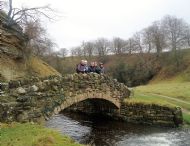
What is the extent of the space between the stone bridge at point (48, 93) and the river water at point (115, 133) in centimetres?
260

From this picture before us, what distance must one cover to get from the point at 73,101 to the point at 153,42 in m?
76.2

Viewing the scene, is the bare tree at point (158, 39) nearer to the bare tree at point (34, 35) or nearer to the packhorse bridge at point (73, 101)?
the bare tree at point (34, 35)

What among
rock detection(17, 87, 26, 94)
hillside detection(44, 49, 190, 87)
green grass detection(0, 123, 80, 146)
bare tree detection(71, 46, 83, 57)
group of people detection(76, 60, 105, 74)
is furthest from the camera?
bare tree detection(71, 46, 83, 57)

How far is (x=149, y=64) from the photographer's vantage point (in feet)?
318

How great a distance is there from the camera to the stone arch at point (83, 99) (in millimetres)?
27483

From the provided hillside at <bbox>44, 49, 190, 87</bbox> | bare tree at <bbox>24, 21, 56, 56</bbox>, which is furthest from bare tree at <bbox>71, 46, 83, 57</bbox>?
bare tree at <bbox>24, 21, 56, 56</bbox>

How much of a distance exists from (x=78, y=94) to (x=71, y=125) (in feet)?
17.3

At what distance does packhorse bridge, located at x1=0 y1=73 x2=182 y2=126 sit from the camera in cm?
2306

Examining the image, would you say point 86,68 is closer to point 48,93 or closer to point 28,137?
point 48,93

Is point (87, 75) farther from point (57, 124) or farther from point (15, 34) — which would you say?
point (15, 34)

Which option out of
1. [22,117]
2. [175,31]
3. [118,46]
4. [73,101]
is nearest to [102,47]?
[118,46]

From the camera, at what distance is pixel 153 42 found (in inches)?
4067

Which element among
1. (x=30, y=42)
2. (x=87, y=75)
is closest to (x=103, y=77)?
(x=87, y=75)

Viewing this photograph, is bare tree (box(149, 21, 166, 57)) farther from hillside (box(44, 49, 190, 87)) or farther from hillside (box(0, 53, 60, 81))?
hillside (box(0, 53, 60, 81))
